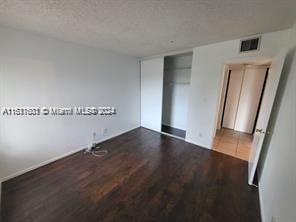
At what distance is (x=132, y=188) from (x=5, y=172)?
202 cm

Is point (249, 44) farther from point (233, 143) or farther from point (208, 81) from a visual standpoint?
point (233, 143)

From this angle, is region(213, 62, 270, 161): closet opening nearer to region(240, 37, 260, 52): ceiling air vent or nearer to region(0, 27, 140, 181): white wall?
region(240, 37, 260, 52): ceiling air vent

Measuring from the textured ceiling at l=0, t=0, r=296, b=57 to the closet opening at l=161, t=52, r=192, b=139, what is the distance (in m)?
1.77

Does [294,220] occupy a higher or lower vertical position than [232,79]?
lower

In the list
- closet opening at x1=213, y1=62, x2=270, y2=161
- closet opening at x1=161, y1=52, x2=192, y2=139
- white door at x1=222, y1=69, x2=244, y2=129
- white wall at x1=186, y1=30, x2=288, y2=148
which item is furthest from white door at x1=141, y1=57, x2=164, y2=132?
white door at x1=222, y1=69, x2=244, y2=129

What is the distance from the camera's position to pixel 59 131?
2.62 m

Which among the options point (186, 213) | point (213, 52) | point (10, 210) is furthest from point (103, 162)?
point (213, 52)

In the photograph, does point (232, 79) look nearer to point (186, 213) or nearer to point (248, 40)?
point (248, 40)

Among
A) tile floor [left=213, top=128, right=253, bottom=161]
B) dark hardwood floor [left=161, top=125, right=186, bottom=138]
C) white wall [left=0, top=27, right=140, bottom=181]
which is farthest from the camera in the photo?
dark hardwood floor [left=161, top=125, right=186, bottom=138]

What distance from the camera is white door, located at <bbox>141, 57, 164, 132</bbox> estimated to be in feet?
12.8

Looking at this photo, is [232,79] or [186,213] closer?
[186,213]

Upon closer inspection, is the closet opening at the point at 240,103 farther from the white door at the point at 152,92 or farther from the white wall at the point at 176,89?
the white door at the point at 152,92

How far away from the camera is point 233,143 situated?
3.49m

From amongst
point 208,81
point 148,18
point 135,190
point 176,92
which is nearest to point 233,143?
point 208,81
